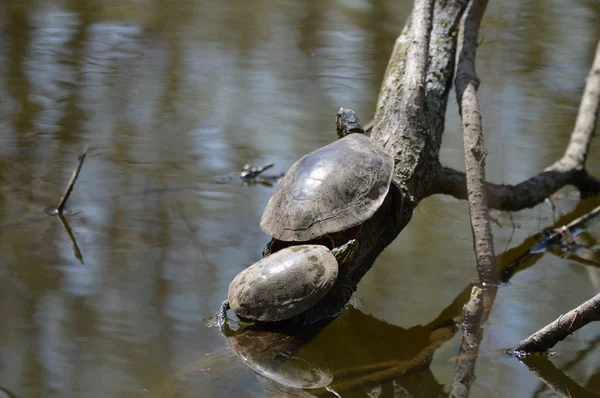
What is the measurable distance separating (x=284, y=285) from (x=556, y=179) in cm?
243

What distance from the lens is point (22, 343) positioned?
2697 mm

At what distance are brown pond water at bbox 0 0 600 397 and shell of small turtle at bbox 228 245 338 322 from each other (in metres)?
0.23

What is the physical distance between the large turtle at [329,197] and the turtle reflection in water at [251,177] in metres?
1.42

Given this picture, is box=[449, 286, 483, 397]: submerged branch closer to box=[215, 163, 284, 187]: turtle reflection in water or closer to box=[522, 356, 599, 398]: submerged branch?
box=[522, 356, 599, 398]: submerged branch

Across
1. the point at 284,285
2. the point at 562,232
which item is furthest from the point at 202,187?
the point at 562,232

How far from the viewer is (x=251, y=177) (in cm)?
447

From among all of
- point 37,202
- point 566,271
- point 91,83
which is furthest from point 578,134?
point 91,83

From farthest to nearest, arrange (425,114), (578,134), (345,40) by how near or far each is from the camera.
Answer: (345,40)
(578,134)
(425,114)

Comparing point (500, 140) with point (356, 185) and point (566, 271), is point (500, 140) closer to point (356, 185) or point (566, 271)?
point (566, 271)

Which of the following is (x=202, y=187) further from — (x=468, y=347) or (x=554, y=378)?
(x=554, y=378)

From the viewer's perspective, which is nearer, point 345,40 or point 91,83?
point 91,83

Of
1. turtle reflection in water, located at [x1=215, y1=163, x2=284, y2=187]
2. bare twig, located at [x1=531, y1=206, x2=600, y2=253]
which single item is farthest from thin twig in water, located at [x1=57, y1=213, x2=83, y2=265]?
bare twig, located at [x1=531, y1=206, x2=600, y2=253]

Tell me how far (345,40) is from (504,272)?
4.38m

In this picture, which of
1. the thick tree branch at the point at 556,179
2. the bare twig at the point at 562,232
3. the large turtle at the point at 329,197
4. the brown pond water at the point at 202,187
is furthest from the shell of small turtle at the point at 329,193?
the bare twig at the point at 562,232
